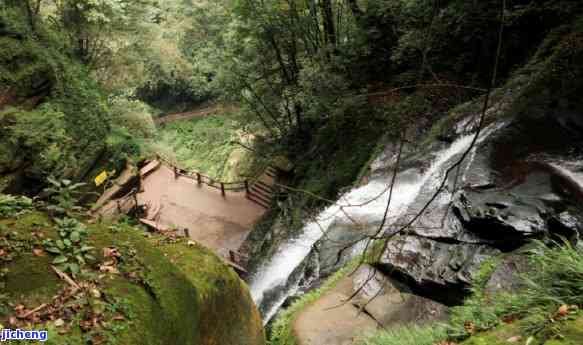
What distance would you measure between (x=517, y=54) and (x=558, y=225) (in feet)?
22.7

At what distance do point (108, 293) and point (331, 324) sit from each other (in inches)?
164

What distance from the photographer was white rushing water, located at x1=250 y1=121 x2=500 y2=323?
8.94 meters

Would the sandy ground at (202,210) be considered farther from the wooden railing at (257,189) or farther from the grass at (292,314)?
the grass at (292,314)

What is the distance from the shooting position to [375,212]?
30.0 feet

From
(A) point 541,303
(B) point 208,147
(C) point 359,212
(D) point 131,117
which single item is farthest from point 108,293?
(B) point 208,147

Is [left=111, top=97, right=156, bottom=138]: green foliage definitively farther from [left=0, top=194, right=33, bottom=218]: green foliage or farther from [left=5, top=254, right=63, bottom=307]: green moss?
[left=5, top=254, right=63, bottom=307]: green moss

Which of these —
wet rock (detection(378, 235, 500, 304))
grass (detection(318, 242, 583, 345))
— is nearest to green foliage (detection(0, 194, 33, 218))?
grass (detection(318, 242, 583, 345))

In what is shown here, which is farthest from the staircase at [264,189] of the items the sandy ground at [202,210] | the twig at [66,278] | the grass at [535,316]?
the twig at [66,278]

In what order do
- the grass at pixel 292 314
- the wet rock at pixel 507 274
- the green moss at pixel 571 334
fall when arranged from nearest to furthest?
the green moss at pixel 571 334 < the wet rock at pixel 507 274 < the grass at pixel 292 314

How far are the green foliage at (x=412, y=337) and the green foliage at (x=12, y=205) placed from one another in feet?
13.5

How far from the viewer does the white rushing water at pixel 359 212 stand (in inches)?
352

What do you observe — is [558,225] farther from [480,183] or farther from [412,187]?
[412,187]

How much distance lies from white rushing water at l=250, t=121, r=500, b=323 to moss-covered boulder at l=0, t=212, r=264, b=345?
17.5 feet

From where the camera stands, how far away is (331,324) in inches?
243
